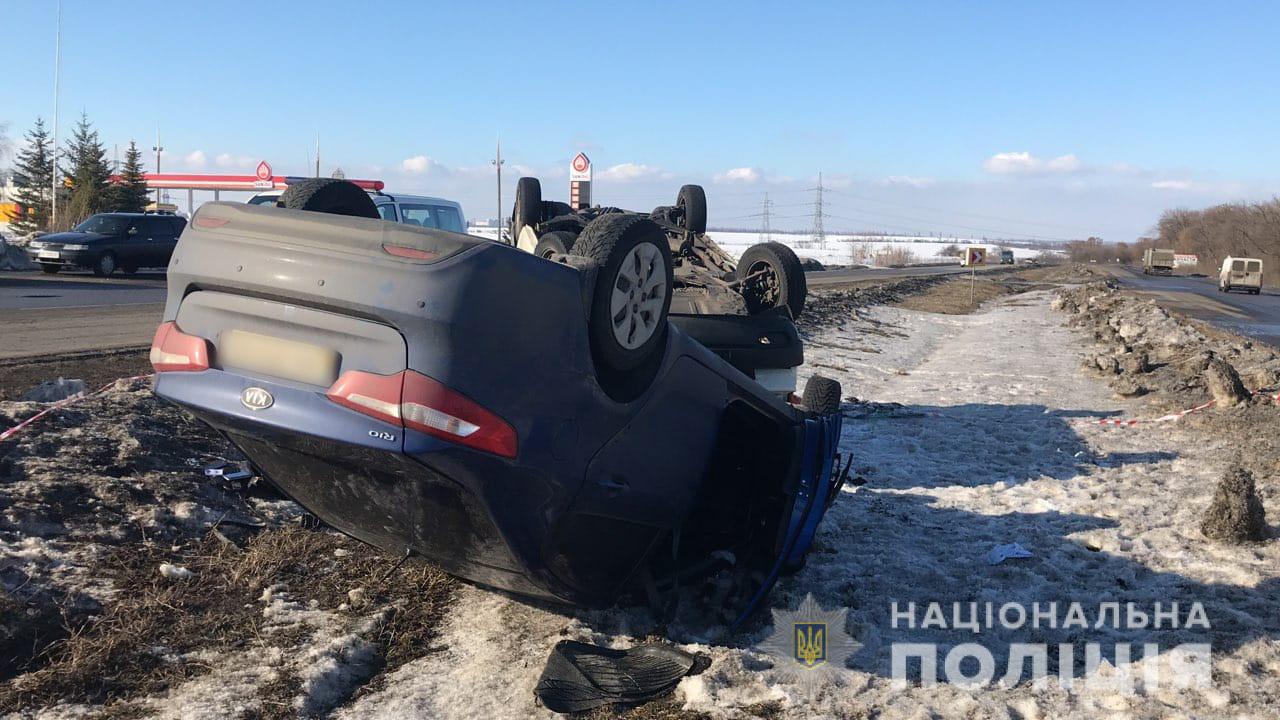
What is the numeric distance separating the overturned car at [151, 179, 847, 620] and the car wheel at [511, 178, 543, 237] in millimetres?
3993

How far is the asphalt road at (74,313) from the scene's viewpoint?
10414 millimetres

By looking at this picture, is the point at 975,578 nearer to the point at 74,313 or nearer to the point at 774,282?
the point at 774,282

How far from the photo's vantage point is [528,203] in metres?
7.84

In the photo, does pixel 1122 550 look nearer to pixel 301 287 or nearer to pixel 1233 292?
pixel 301 287

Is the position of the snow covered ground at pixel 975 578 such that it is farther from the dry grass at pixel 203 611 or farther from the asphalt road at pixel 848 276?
the asphalt road at pixel 848 276

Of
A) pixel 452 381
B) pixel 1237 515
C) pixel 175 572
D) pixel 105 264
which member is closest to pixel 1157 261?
pixel 105 264

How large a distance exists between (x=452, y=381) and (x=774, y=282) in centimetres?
546

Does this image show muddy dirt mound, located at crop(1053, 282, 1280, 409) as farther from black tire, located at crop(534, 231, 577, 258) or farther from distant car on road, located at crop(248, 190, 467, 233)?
distant car on road, located at crop(248, 190, 467, 233)

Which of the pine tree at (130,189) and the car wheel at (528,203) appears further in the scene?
the pine tree at (130,189)

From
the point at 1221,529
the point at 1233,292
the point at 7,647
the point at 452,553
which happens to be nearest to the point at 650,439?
the point at 452,553

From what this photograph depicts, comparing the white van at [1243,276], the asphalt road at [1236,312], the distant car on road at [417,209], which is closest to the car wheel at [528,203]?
the distant car on road at [417,209]

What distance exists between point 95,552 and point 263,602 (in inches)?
34.0

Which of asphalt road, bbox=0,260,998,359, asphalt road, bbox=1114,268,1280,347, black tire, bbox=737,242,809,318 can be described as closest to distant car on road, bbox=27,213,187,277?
asphalt road, bbox=0,260,998,359

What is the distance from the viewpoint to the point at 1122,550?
5344mm
